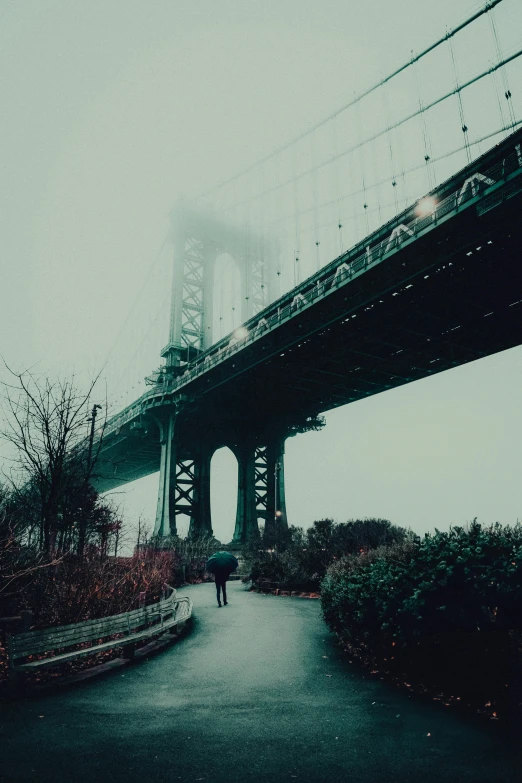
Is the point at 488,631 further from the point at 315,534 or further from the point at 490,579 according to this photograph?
the point at 315,534

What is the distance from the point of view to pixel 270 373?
33.1 m

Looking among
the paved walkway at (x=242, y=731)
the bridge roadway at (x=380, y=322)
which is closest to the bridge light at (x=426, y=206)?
the bridge roadway at (x=380, y=322)

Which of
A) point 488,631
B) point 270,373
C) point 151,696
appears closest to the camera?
point 488,631

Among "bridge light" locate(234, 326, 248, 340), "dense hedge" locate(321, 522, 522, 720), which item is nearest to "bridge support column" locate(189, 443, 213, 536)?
"bridge light" locate(234, 326, 248, 340)

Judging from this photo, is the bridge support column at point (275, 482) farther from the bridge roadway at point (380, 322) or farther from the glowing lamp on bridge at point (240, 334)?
the glowing lamp on bridge at point (240, 334)

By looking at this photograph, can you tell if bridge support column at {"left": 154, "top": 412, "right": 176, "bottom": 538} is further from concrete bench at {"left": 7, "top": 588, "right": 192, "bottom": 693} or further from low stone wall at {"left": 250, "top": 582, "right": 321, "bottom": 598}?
concrete bench at {"left": 7, "top": 588, "right": 192, "bottom": 693}

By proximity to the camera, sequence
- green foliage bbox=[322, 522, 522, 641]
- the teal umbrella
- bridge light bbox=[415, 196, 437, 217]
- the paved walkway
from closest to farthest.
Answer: the paved walkway < green foliage bbox=[322, 522, 522, 641] < the teal umbrella < bridge light bbox=[415, 196, 437, 217]

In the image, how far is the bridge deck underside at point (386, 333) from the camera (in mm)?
20328

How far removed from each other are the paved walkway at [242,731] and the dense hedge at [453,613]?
475 millimetres

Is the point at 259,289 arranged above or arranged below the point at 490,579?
above

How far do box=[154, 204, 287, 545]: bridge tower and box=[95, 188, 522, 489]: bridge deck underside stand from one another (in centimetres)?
174

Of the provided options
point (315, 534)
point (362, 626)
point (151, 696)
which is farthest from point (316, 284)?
point (151, 696)

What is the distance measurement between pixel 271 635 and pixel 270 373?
23.8 meters

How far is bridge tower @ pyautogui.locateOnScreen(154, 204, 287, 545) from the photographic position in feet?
135
